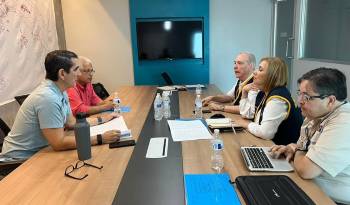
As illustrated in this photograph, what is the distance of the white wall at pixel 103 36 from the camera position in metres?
4.91

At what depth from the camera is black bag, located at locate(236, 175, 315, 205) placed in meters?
1.10

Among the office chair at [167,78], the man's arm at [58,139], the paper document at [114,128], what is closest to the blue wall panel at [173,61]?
the office chair at [167,78]

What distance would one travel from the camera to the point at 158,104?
7.79 ft

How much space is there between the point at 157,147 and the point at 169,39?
343cm

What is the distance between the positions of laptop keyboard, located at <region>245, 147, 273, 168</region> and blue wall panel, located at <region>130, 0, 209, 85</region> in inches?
140

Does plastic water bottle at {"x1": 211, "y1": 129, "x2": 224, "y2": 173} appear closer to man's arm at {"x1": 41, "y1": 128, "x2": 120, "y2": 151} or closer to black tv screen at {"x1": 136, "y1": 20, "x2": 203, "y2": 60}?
man's arm at {"x1": 41, "y1": 128, "x2": 120, "y2": 151}

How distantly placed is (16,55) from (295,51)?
373cm

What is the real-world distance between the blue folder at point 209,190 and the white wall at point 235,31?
3994 mm

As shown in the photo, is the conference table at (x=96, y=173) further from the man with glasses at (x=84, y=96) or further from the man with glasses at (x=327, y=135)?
the man with glasses at (x=84, y=96)

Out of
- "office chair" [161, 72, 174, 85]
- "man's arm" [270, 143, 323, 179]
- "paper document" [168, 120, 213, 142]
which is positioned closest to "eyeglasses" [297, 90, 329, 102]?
"man's arm" [270, 143, 323, 179]

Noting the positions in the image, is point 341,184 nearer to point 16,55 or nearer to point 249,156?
point 249,156

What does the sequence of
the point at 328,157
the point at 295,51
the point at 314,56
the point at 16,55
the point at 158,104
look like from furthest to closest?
the point at 295,51 < the point at 314,56 < the point at 16,55 < the point at 158,104 < the point at 328,157

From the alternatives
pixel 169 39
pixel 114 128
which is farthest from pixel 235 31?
pixel 114 128

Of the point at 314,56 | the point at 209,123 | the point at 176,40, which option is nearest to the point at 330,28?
the point at 314,56
